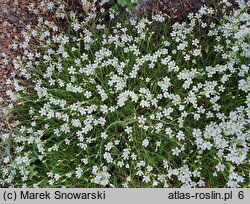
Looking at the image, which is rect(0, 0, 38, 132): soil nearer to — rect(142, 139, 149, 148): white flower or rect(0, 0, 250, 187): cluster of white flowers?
rect(0, 0, 250, 187): cluster of white flowers

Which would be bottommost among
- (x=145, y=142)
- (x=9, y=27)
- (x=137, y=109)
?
(x=145, y=142)

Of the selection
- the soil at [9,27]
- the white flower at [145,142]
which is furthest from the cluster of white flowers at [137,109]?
the soil at [9,27]

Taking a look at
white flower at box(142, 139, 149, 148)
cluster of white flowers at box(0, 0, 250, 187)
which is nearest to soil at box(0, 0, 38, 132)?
cluster of white flowers at box(0, 0, 250, 187)

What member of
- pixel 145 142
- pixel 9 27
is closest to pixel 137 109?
pixel 145 142

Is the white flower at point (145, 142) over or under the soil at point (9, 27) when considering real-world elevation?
under

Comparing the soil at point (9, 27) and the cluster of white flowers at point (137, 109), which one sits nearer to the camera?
the cluster of white flowers at point (137, 109)

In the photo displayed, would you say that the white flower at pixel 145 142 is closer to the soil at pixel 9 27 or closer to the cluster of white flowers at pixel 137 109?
the cluster of white flowers at pixel 137 109

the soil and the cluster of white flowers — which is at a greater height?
the soil

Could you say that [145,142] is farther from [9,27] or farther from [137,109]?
[9,27]
